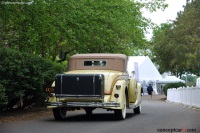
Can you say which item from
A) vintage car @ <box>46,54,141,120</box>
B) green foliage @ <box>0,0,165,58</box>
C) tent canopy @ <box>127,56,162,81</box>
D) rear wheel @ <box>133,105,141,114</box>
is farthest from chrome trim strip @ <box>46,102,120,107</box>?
tent canopy @ <box>127,56,162,81</box>

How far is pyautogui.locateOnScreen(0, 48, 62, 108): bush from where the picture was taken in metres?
15.3

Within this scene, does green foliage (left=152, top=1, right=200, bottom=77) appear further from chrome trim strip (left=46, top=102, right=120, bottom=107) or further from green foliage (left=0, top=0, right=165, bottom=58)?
chrome trim strip (left=46, top=102, right=120, bottom=107)

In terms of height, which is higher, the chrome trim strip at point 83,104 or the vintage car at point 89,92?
the vintage car at point 89,92

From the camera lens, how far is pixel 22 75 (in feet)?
52.4

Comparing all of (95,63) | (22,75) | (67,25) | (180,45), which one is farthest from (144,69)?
(22,75)

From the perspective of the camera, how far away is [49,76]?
18172 millimetres

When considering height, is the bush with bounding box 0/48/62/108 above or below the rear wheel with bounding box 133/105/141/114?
above

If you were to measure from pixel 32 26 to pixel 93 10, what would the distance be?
3.98 meters

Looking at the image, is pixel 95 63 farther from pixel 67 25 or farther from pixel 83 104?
pixel 67 25

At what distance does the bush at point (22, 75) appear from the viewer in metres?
15.3

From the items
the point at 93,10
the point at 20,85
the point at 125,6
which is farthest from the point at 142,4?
the point at 20,85

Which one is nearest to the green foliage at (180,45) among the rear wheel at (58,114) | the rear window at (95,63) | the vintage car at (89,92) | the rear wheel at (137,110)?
the rear wheel at (137,110)

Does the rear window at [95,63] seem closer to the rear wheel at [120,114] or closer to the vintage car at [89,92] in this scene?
the vintage car at [89,92]

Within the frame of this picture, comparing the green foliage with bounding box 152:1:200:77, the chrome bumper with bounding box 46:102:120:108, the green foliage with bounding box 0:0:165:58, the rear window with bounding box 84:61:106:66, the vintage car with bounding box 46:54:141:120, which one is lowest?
the chrome bumper with bounding box 46:102:120:108
